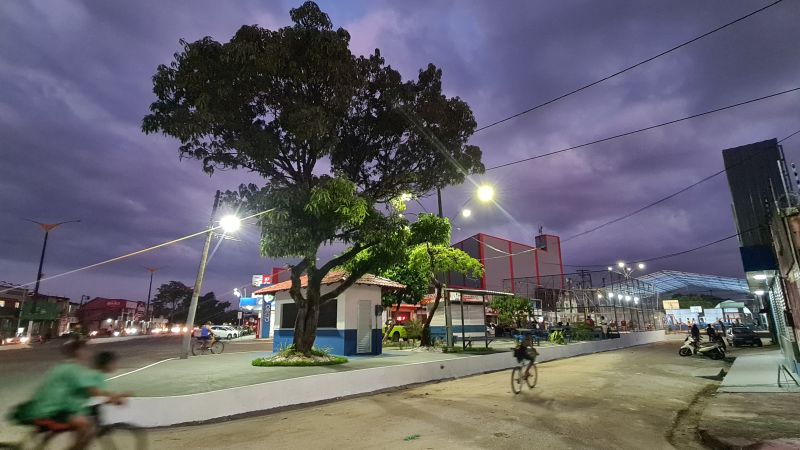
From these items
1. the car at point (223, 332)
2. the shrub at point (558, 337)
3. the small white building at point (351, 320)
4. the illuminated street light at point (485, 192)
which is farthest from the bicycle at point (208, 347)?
the shrub at point (558, 337)

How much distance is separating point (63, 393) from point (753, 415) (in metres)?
11.6

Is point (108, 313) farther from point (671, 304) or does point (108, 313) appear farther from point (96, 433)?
point (671, 304)

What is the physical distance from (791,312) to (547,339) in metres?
18.5

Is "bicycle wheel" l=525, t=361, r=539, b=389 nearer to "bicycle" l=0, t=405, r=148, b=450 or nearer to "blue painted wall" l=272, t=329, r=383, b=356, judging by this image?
"blue painted wall" l=272, t=329, r=383, b=356

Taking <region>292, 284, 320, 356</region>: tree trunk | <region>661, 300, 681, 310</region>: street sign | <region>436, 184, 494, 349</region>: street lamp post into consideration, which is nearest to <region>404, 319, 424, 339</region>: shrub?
<region>436, 184, 494, 349</region>: street lamp post

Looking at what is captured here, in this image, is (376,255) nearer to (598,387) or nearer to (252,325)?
(598,387)

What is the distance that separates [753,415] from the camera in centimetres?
806

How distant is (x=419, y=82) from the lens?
16.5 metres

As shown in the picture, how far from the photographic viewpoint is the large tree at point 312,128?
12750 millimetres

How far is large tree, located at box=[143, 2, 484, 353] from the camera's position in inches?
502

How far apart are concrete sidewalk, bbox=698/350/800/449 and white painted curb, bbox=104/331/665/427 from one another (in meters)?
8.08

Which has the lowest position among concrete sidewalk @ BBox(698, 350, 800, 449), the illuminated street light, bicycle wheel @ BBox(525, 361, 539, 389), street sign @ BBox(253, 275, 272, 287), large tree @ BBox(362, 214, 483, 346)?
concrete sidewalk @ BBox(698, 350, 800, 449)

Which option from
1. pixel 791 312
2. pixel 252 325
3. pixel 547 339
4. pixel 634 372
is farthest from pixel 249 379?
pixel 252 325

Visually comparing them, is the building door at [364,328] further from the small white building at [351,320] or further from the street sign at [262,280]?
the street sign at [262,280]
